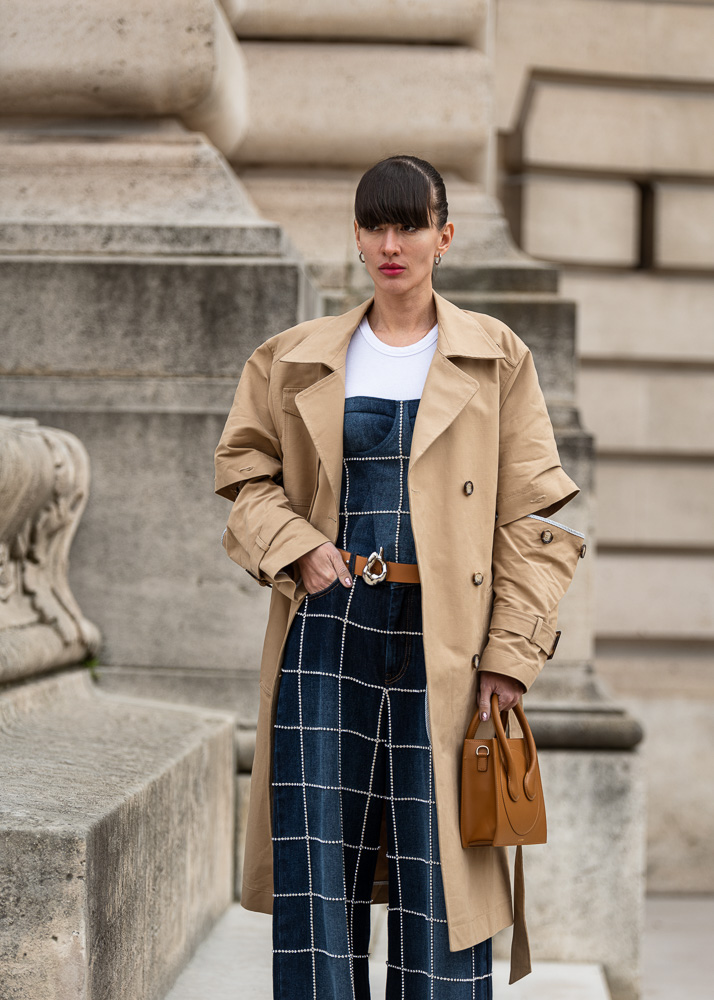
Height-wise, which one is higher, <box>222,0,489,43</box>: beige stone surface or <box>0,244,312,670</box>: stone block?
<box>222,0,489,43</box>: beige stone surface

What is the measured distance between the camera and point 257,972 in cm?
309

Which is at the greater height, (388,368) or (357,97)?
(357,97)

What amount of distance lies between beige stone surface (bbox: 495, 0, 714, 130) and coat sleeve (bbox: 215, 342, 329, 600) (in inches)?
185

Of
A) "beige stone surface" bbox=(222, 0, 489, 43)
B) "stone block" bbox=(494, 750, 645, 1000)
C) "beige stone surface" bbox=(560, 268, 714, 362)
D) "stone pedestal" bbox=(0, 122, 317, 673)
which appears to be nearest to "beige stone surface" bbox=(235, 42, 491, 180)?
"beige stone surface" bbox=(222, 0, 489, 43)

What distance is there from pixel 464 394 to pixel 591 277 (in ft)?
15.6

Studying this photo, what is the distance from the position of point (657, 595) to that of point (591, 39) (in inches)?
123

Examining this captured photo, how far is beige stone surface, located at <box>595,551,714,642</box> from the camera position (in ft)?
21.6

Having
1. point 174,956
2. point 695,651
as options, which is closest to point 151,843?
point 174,956

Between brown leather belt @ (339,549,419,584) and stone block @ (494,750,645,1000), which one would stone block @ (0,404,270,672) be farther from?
brown leather belt @ (339,549,419,584)

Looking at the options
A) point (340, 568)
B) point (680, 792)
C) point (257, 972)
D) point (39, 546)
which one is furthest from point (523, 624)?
point (680, 792)

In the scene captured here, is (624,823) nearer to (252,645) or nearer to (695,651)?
(252,645)

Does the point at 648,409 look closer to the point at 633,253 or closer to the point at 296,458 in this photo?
the point at 633,253

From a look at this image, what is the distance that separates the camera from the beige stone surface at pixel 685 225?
668 cm

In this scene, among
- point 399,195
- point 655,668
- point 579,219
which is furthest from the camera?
point 579,219
